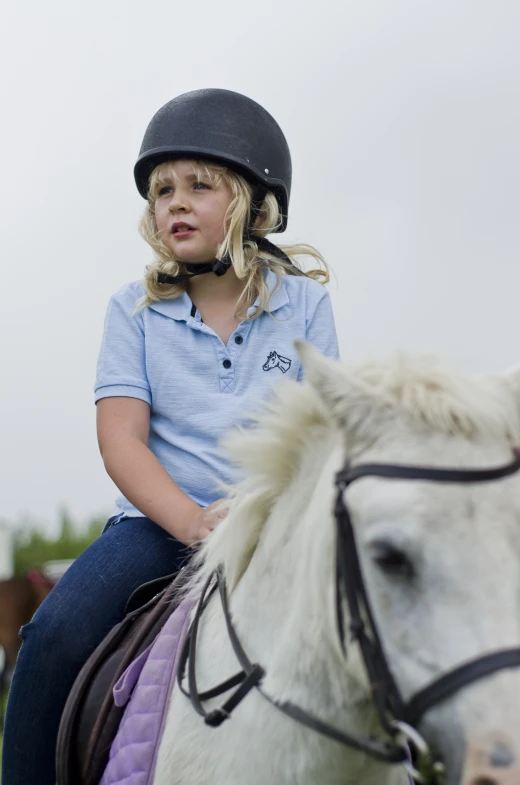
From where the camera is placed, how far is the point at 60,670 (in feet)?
9.16

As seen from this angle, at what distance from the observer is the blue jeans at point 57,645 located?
9.18 ft

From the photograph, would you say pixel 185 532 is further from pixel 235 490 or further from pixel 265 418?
pixel 265 418

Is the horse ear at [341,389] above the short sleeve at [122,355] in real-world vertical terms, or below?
above

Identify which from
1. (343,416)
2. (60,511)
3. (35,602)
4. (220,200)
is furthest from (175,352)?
(60,511)

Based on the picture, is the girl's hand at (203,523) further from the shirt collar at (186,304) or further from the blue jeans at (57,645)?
the shirt collar at (186,304)

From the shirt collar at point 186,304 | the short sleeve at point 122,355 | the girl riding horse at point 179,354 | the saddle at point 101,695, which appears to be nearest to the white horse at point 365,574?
the saddle at point 101,695

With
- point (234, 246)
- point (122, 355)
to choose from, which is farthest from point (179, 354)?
point (234, 246)

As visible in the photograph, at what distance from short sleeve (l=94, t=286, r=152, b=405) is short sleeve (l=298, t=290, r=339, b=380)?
647mm

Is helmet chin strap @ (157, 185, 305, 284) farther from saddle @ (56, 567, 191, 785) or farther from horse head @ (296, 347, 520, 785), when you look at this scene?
horse head @ (296, 347, 520, 785)

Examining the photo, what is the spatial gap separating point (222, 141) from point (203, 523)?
1.65 metres

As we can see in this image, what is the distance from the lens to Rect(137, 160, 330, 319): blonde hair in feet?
11.1

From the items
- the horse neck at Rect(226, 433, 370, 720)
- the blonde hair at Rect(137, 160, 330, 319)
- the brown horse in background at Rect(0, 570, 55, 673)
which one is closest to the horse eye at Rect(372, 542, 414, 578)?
the horse neck at Rect(226, 433, 370, 720)

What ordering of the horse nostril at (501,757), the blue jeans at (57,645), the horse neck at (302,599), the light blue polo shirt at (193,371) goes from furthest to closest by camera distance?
the light blue polo shirt at (193,371), the blue jeans at (57,645), the horse neck at (302,599), the horse nostril at (501,757)

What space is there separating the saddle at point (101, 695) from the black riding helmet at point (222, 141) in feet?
4.26
